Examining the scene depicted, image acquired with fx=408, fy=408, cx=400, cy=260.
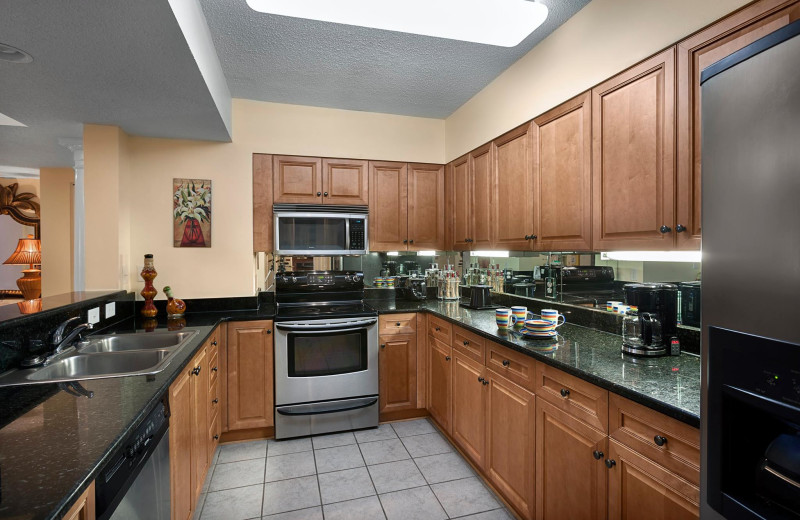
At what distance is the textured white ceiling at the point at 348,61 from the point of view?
7.38 ft

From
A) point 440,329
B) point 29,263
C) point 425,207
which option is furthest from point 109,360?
point 29,263

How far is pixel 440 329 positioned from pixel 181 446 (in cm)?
174

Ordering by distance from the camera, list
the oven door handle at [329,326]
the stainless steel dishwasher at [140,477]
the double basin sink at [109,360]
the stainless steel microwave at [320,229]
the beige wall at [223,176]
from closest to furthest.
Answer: the stainless steel dishwasher at [140,477] < the double basin sink at [109,360] < the oven door handle at [329,326] < the beige wall at [223,176] < the stainless steel microwave at [320,229]

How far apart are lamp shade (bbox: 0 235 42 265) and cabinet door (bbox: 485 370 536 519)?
5.79 metres

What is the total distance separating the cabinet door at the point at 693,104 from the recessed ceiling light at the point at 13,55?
2.74 meters

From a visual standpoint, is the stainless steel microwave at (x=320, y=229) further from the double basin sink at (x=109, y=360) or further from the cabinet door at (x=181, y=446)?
the cabinet door at (x=181, y=446)

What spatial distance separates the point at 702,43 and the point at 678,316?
1107mm

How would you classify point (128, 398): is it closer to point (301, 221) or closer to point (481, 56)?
point (301, 221)

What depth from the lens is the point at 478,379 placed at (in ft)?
7.77

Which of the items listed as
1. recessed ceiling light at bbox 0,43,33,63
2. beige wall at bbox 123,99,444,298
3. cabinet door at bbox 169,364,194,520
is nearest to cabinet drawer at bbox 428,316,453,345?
beige wall at bbox 123,99,444,298

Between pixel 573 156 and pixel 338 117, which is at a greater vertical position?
pixel 338 117

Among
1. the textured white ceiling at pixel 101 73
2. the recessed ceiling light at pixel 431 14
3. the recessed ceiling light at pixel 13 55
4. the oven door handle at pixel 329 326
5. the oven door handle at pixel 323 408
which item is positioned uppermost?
the recessed ceiling light at pixel 431 14

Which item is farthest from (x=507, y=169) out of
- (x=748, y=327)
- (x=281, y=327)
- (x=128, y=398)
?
(x=128, y=398)

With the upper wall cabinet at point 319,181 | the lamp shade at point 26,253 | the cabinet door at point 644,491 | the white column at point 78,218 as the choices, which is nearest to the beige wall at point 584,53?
the upper wall cabinet at point 319,181
